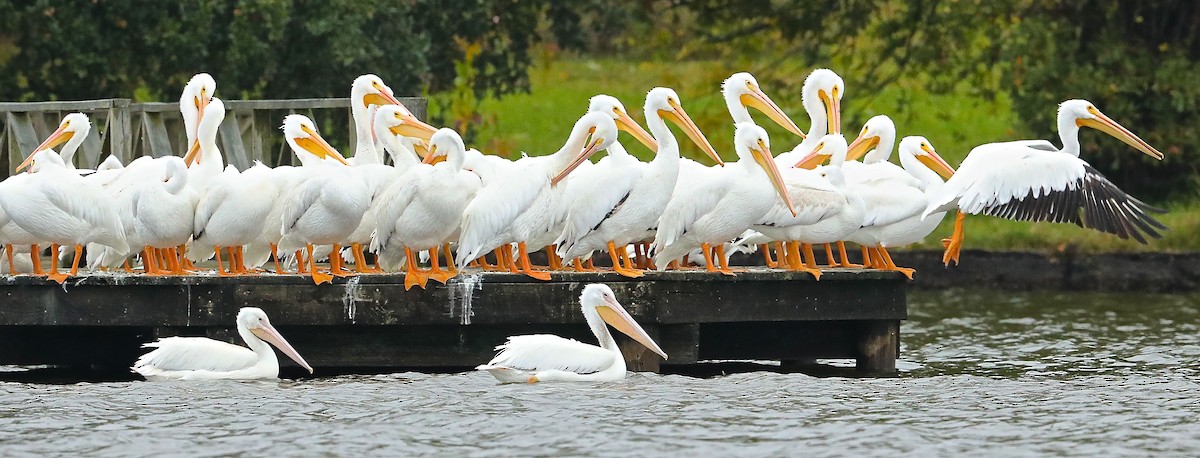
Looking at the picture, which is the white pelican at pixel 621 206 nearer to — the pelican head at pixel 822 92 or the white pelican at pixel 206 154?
the white pelican at pixel 206 154

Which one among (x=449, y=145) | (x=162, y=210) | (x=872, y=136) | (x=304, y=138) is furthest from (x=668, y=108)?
(x=162, y=210)

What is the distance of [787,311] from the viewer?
13.4 meters

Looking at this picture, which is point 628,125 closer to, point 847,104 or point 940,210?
point 940,210

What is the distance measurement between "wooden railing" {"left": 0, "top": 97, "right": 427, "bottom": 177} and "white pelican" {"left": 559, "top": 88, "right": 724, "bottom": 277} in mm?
2848

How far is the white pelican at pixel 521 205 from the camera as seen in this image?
12641 millimetres

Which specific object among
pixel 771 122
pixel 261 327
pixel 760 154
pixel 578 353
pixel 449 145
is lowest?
pixel 578 353

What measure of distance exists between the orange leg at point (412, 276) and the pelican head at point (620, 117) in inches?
71.3

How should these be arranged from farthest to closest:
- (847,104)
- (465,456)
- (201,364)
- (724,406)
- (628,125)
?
(847,104) → (628,125) → (201,364) → (724,406) → (465,456)

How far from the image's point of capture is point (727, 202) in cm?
1299

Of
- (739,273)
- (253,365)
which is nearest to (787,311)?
(739,273)

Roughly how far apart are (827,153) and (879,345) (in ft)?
4.58

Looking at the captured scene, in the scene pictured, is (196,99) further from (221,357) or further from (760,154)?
(760,154)

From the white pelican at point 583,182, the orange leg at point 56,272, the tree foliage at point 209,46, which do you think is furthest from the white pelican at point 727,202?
the tree foliage at point 209,46

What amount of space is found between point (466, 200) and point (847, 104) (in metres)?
11.5
